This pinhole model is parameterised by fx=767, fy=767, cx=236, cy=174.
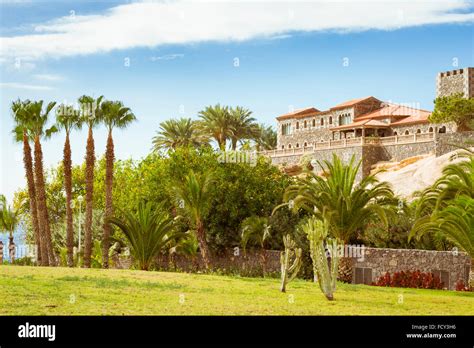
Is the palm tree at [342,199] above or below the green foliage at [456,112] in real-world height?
below

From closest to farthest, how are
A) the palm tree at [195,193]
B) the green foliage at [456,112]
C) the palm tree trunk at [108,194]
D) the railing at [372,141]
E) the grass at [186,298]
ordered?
the grass at [186,298], the palm tree at [195,193], the palm tree trunk at [108,194], the railing at [372,141], the green foliage at [456,112]

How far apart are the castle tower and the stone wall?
55614 mm

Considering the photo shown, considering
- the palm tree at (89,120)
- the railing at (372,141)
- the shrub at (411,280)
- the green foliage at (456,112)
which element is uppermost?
the green foliage at (456,112)

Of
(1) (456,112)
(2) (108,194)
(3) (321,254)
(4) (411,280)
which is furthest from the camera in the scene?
(1) (456,112)

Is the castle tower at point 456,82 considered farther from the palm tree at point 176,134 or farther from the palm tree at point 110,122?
the palm tree at point 110,122

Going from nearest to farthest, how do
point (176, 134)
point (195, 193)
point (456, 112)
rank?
point (195, 193)
point (456, 112)
point (176, 134)

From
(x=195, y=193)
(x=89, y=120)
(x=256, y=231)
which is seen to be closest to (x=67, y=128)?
(x=89, y=120)

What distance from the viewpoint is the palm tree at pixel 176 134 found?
86875 millimetres

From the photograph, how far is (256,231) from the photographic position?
44438 millimetres

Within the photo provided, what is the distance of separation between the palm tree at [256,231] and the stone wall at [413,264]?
750 centimetres

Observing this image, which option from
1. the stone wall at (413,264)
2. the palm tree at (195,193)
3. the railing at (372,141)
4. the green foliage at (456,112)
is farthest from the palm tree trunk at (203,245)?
the green foliage at (456,112)

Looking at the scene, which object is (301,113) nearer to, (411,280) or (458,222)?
(411,280)

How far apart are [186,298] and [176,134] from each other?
64.5m
